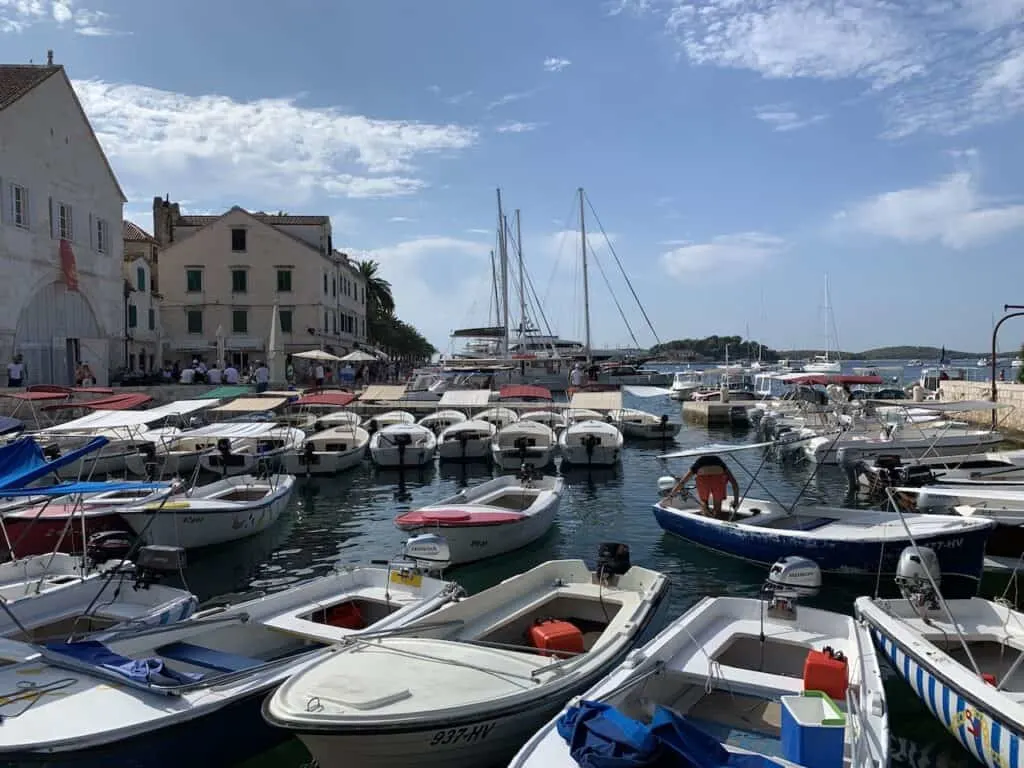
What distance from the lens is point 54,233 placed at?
35156mm

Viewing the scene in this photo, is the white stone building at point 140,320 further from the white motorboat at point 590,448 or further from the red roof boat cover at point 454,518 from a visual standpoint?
the red roof boat cover at point 454,518

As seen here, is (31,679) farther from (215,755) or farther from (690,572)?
(690,572)

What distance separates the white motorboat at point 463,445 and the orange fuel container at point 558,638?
62.1 ft

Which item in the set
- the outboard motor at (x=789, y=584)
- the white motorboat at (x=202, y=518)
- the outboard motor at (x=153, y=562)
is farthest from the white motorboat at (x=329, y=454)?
the outboard motor at (x=789, y=584)

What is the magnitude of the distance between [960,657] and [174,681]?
328 inches

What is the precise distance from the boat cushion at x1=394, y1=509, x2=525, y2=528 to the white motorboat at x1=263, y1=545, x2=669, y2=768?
477 cm

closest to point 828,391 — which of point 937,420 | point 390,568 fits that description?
point 937,420

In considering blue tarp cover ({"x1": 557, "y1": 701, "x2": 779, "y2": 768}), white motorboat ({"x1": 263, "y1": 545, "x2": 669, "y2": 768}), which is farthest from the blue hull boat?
blue tarp cover ({"x1": 557, "y1": 701, "x2": 779, "y2": 768})

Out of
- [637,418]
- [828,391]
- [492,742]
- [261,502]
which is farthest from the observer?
[637,418]

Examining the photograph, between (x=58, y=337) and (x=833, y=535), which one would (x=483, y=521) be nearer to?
(x=833, y=535)

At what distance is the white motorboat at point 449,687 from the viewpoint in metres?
6.60

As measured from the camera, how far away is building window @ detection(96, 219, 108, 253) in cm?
3891

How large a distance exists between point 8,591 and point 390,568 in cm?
498

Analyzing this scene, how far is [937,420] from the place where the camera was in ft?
101
